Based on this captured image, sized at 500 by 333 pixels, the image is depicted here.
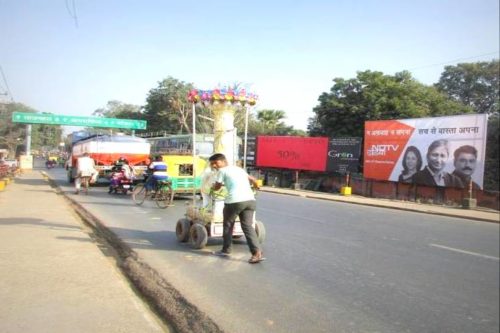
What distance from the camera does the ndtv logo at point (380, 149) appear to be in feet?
73.1

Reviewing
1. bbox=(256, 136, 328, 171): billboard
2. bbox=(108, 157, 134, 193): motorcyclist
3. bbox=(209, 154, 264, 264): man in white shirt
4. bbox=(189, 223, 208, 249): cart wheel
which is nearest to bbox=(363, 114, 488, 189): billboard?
bbox=(256, 136, 328, 171): billboard

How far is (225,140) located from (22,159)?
4305 centimetres

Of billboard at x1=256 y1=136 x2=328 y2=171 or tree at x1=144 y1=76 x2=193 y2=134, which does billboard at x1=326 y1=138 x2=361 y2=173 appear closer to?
billboard at x1=256 y1=136 x2=328 y2=171

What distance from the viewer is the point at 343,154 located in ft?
83.7

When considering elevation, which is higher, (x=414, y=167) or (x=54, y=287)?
(x=414, y=167)

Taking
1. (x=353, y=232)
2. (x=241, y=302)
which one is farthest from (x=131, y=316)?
(x=353, y=232)

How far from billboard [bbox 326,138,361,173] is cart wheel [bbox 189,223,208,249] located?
17.4 m

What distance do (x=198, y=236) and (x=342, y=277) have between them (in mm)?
2773

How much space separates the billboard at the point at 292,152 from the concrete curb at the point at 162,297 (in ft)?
63.4

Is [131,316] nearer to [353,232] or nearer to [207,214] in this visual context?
[207,214]

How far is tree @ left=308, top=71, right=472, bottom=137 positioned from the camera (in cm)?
3066

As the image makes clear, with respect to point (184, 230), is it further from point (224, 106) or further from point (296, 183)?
point (296, 183)

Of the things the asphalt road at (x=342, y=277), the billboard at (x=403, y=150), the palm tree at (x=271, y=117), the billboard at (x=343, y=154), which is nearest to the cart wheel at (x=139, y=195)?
the asphalt road at (x=342, y=277)

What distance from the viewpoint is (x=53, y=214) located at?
39.3ft
